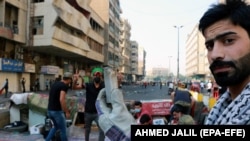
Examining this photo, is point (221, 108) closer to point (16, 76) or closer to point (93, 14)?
point (16, 76)

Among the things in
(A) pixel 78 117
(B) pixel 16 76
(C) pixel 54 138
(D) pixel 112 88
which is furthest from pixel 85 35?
(D) pixel 112 88

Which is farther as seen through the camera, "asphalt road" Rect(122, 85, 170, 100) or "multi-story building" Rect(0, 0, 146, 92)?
"multi-story building" Rect(0, 0, 146, 92)

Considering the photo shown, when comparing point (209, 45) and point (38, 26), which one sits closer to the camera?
point (209, 45)

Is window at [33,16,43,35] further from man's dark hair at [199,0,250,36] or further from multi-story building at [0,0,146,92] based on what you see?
man's dark hair at [199,0,250,36]

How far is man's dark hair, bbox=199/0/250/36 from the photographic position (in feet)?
4.42

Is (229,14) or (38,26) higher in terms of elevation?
(38,26)

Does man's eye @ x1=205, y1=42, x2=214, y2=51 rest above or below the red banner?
above

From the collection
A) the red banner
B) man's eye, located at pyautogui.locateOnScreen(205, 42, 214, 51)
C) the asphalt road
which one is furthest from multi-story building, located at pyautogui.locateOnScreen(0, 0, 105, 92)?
man's eye, located at pyautogui.locateOnScreen(205, 42, 214, 51)

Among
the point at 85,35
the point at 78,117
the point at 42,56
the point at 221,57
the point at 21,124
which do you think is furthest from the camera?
the point at 85,35

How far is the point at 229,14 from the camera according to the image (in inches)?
55.2

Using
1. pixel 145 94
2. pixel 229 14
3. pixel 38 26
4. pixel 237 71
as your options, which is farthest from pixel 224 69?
pixel 145 94

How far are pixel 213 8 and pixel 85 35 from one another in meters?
46.4

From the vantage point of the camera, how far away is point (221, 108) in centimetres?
148

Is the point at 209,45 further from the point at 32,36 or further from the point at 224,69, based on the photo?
the point at 32,36
